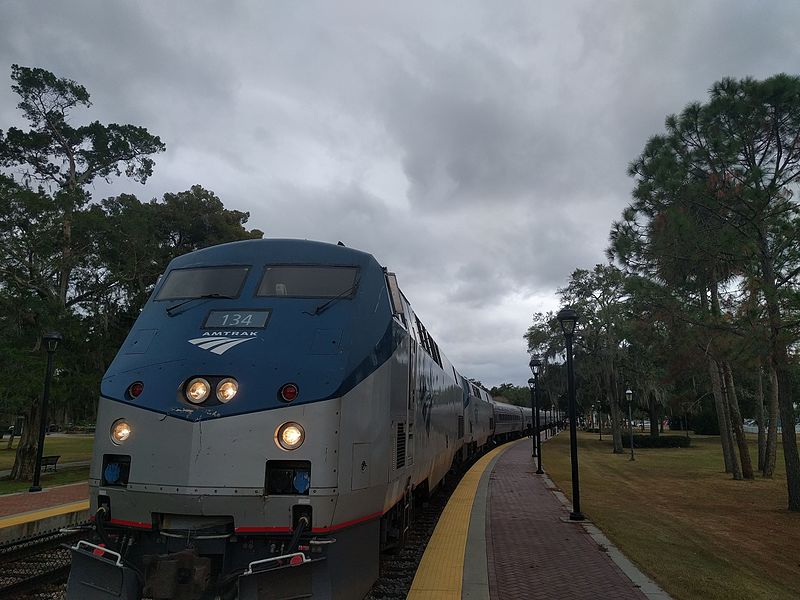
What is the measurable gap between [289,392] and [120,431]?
136 centimetres

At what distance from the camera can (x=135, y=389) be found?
4363 mm

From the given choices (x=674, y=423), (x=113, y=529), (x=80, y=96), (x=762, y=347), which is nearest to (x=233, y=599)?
(x=113, y=529)

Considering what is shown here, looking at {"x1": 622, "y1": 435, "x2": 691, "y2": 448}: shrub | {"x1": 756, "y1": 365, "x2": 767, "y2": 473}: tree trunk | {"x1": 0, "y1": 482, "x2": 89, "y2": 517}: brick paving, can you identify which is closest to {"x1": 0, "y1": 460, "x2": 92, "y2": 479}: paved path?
{"x1": 0, "y1": 482, "x2": 89, "y2": 517}: brick paving

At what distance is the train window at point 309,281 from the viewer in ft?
17.4

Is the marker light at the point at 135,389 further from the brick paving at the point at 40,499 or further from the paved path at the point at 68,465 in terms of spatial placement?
the paved path at the point at 68,465

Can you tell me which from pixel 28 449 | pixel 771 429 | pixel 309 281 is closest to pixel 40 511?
pixel 309 281

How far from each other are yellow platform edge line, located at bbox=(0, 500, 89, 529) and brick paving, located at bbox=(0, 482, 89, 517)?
15.9 inches

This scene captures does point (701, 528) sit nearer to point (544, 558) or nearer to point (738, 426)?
point (544, 558)

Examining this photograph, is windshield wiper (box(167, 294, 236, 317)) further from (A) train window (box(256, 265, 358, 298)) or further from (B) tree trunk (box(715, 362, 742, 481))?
(B) tree trunk (box(715, 362, 742, 481))

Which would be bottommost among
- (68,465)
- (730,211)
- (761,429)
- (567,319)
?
(68,465)

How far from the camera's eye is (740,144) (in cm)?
1335

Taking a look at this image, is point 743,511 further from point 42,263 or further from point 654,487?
point 42,263

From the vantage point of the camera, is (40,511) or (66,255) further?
(66,255)

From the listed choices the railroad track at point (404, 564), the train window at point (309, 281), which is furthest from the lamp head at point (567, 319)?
the train window at point (309, 281)
